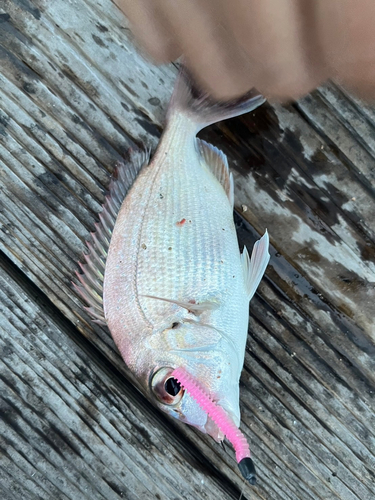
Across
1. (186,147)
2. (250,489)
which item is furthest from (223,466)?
(186,147)

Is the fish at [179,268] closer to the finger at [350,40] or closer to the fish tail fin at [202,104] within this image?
the fish tail fin at [202,104]

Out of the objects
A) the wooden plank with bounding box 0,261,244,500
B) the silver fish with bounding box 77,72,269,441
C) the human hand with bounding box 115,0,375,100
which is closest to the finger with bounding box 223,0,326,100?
the human hand with bounding box 115,0,375,100

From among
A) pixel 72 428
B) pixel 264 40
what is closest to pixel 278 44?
pixel 264 40

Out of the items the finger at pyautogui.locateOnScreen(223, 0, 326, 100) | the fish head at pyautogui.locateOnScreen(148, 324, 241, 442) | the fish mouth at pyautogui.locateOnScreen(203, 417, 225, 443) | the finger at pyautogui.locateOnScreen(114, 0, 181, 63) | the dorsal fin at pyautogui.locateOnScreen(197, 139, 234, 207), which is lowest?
the fish mouth at pyautogui.locateOnScreen(203, 417, 225, 443)

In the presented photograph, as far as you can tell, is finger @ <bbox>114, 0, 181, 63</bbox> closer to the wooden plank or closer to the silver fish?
the silver fish

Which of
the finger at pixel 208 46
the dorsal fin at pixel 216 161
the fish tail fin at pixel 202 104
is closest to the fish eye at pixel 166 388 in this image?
the dorsal fin at pixel 216 161

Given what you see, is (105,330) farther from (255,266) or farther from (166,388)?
Result: (255,266)

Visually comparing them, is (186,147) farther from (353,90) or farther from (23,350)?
(23,350)
